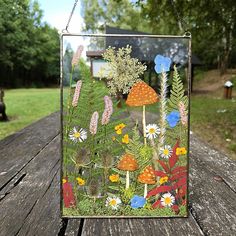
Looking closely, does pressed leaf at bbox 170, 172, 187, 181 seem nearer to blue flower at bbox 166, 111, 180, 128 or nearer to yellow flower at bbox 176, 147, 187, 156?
yellow flower at bbox 176, 147, 187, 156

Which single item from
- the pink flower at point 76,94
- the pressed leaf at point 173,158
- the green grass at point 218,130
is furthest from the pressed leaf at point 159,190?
the green grass at point 218,130

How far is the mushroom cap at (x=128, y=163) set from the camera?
6.09ft

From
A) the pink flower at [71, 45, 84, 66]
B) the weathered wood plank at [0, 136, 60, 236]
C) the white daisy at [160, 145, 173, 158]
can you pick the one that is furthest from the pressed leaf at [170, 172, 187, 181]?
the pink flower at [71, 45, 84, 66]

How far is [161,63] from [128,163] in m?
0.55

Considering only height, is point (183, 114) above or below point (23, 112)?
above

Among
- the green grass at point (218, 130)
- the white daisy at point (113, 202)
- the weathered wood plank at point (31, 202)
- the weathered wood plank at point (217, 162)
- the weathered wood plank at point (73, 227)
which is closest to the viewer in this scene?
the weathered wood plank at point (73, 227)

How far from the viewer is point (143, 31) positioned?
39375mm

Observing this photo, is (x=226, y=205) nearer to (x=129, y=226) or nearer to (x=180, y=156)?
(x=180, y=156)

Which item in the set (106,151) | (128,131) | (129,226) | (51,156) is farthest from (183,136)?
(51,156)

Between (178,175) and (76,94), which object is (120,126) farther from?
(178,175)

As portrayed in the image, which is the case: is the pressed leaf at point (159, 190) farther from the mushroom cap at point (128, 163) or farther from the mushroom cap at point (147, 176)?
the mushroom cap at point (128, 163)

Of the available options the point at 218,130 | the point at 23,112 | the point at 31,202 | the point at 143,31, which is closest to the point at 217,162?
the point at 31,202

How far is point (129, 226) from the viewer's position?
67.7 inches

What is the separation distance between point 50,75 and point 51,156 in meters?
47.6
